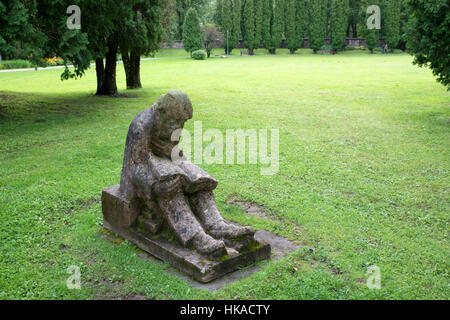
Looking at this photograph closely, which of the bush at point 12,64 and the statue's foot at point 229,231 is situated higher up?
the bush at point 12,64

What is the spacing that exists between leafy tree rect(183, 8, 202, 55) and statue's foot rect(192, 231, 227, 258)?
4736 centimetres

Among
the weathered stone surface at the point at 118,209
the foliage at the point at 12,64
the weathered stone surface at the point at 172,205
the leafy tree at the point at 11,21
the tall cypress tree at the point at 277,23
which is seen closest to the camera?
the weathered stone surface at the point at 172,205

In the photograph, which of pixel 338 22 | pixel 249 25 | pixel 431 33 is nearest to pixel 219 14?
pixel 249 25

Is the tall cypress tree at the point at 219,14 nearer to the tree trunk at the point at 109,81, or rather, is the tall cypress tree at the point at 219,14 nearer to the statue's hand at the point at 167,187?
the tree trunk at the point at 109,81

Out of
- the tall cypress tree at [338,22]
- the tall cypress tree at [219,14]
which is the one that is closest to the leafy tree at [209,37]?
the tall cypress tree at [219,14]

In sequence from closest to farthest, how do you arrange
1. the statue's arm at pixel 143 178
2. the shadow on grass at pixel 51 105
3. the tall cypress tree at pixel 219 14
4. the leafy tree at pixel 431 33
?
the statue's arm at pixel 143 178 < the leafy tree at pixel 431 33 < the shadow on grass at pixel 51 105 < the tall cypress tree at pixel 219 14

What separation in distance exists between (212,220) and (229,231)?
0.28 m

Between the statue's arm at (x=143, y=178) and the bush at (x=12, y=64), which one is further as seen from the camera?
the bush at (x=12, y=64)

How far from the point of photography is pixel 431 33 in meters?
11.7

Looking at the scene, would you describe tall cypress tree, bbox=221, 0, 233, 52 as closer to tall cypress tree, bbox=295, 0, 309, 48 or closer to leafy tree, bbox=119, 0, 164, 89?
tall cypress tree, bbox=295, 0, 309, 48

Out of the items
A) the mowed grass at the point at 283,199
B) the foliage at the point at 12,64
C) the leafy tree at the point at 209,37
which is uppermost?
the leafy tree at the point at 209,37

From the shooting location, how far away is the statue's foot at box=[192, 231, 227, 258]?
14.0 feet

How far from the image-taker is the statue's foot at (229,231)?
4531 mm

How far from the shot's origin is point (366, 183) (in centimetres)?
749
